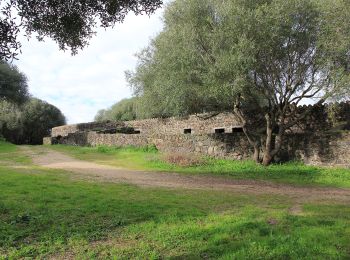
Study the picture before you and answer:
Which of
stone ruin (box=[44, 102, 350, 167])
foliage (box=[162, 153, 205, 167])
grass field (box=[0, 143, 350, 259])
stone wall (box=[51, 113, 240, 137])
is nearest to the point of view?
grass field (box=[0, 143, 350, 259])

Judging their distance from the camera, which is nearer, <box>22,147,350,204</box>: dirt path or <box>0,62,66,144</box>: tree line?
<box>22,147,350,204</box>: dirt path

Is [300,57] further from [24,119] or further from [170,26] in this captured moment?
[24,119]

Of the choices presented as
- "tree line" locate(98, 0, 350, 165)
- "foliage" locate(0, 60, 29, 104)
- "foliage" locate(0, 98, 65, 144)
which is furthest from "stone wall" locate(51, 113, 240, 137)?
"foliage" locate(0, 98, 65, 144)

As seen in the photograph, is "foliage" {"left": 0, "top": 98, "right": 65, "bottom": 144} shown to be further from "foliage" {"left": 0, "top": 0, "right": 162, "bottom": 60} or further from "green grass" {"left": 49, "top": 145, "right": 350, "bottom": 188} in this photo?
"foliage" {"left": 0, "top": 0, "right": 162, "bottom": 60}

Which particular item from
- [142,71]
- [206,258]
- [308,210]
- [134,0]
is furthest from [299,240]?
[142,71]

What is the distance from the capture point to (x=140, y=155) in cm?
2219

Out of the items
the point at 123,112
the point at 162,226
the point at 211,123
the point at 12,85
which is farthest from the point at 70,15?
the point at 123,112

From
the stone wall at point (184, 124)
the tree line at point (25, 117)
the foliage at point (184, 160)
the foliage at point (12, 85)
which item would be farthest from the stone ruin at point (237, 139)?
the tree line at point (25, 117)

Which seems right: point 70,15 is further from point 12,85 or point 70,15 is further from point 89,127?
point 89,127

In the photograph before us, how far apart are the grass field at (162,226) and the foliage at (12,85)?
26271 mm

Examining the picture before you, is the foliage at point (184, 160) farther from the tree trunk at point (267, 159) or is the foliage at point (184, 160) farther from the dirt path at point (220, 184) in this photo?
the tree trunk at point (267, 159)

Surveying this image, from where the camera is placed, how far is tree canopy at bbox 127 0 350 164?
14.9 m

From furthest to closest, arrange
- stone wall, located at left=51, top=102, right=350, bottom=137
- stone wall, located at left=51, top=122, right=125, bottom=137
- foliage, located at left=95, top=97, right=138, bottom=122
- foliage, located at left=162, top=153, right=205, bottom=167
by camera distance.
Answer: foliage, located at left=95, top=97, right=138, bottom=122 < stone wall, located at left=51, top=122, right=125, bottom=137 < foliage, located at left=162, top=153, right=205, bottom=167 < stone wall, located at left=51, top=102, right=350, bottom=137

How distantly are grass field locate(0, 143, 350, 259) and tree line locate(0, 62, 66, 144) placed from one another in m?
28.0
